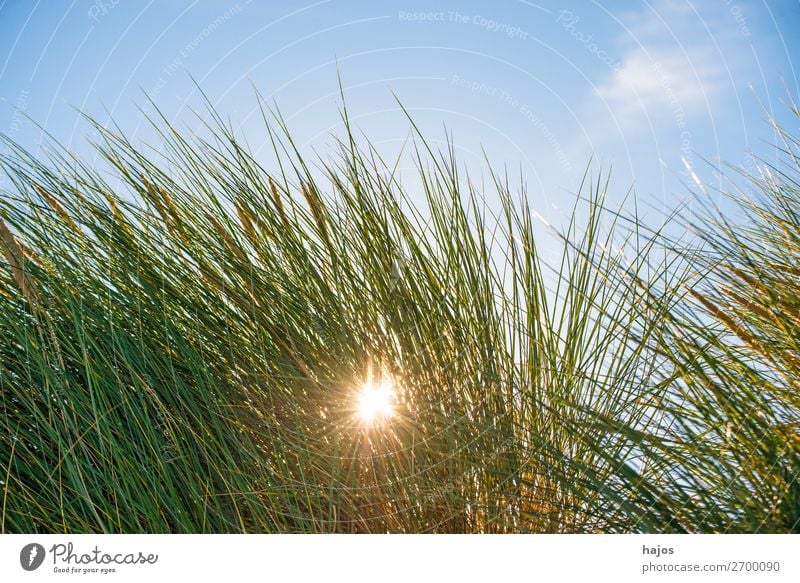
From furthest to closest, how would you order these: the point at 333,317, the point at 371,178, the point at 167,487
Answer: the point at 371,178 < the point at 333,317 < the point at 167,487

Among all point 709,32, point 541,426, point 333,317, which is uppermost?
point 709,32

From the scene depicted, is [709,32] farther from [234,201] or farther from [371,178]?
[234,201]

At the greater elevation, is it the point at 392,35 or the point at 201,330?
the point at 392,35

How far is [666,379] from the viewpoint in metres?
0.85

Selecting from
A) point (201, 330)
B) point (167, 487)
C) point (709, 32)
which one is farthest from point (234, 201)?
point (709, 32)
